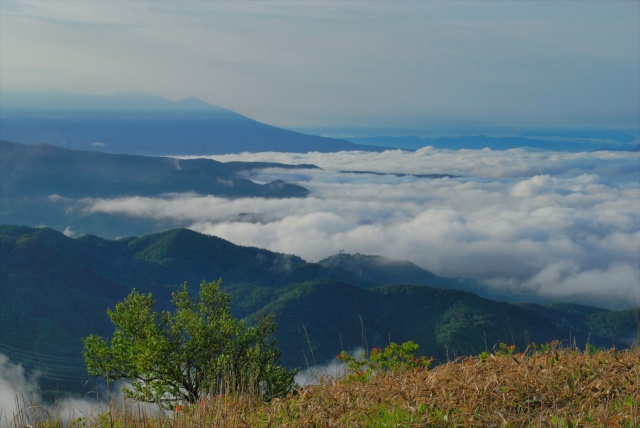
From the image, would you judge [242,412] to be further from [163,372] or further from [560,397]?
[163,372]

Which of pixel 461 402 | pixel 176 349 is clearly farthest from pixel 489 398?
pixel 176 349

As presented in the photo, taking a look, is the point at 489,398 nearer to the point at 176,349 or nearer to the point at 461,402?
the point at 461,402

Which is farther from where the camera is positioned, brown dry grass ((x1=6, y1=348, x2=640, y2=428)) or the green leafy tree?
the green leafy tree

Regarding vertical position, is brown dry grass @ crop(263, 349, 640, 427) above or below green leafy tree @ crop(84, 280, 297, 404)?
above

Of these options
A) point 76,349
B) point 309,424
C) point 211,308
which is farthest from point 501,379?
point 76,349

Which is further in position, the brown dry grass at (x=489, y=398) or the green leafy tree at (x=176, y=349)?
the green leafy tree at (x=176, y=349)

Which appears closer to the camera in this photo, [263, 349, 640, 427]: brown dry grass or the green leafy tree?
[263, 349, 640, 427]: brown dry grass

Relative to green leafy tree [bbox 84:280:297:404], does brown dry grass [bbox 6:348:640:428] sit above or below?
above

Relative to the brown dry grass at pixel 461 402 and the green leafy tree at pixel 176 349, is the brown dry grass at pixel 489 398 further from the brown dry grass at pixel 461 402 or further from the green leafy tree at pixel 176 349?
the green leafy tree at pixel 176 349

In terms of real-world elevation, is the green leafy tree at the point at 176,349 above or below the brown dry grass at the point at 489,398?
below

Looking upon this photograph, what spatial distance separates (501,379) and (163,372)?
11835 mm

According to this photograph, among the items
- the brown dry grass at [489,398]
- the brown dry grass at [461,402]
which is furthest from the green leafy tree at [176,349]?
the brown dry grass at [489,398]

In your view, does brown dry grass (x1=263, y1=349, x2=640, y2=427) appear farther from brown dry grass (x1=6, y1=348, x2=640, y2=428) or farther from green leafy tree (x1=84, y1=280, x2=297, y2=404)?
green leafy tree (x1=84, y1=280, x2=297, y2=404)

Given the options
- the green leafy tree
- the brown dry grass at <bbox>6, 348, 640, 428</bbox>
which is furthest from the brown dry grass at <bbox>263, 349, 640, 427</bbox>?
the green leafy tree
